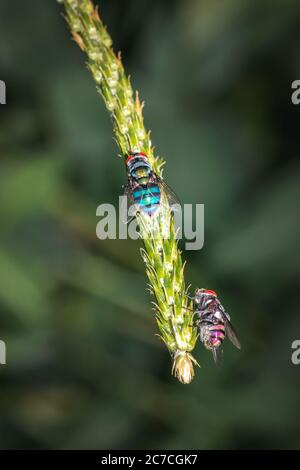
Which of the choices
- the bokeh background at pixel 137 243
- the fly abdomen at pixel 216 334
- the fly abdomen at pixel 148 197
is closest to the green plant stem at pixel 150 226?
the fly abdomen at pixel 148 197

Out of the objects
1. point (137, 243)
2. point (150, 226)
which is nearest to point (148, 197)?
point (150, 226)

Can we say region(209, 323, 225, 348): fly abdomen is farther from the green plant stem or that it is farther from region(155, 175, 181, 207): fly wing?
region(155, 175, 181, 207): fly wing

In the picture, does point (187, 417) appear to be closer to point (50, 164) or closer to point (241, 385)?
point (241, 385)

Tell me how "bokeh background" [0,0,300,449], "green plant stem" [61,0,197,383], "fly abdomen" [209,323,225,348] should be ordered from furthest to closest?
1. "bokeh background" [0,0,300,449]
2. "fly abdomen" [209,323,225,348]
3. "green plant stem" [61,0,197,383]

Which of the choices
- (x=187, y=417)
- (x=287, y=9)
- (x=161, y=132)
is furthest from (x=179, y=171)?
(x=187, y=417)

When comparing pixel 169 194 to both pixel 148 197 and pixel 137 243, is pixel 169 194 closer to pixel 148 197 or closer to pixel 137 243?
pixel 148 197

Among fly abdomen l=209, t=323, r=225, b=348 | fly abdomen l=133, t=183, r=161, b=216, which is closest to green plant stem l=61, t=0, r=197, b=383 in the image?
fly abdomen l=133, t=183, r=161, b=216
